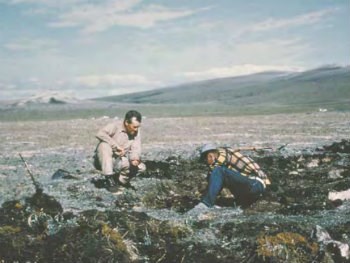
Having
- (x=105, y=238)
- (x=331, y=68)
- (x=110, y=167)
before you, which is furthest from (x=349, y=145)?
(x=331, y=68)

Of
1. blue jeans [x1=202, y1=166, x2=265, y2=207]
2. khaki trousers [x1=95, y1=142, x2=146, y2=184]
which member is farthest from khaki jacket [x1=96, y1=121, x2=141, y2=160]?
blue jeans [x1=202, y1=166, x2=265, y2=207]

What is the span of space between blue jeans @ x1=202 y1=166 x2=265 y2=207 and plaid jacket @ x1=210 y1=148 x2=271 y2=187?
9 centimetres

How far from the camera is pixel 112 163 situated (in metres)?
10.2

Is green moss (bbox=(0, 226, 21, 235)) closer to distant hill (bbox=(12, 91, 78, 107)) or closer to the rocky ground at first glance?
the rocky ground

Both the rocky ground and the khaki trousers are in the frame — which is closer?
the rocky ground

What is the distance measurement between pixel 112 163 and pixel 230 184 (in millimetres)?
2757

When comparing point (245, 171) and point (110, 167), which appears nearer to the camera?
point (245, 171)

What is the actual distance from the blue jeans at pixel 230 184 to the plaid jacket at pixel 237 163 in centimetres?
9

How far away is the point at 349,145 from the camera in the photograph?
586 inches

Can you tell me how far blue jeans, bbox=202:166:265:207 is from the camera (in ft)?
27.0

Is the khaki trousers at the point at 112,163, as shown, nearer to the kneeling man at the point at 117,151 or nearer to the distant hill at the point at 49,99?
the kneeling man at the point at 117,151

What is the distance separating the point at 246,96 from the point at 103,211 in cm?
9878

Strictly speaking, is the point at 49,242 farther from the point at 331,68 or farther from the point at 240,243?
the point at 331,68

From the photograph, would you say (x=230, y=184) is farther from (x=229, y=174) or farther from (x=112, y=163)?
(x=112, y=163)
